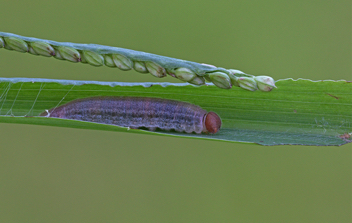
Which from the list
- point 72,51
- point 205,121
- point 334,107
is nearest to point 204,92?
point 205,121

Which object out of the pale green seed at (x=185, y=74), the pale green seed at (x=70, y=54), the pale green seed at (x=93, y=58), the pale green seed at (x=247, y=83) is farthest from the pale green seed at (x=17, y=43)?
the pale green seed at (x=247, y=83)

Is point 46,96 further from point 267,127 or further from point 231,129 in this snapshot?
point 267,127

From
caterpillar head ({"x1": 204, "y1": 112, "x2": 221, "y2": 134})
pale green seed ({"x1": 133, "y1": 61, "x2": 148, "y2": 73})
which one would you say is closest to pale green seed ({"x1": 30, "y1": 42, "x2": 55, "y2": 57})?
pale green seed ({"x1": 133, "y1": 61, "x2": 148, "y2": 73})

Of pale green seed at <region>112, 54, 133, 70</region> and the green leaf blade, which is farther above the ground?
pale green seed at <region>112, 54, 133, 70</region>

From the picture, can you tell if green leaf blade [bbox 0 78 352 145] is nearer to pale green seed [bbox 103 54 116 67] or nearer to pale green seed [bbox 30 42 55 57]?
pale green seed [bbox 30 42 55 57]

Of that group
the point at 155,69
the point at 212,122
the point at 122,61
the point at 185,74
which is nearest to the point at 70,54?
the point at 122,61

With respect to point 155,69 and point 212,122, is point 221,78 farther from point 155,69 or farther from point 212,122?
point 212,122

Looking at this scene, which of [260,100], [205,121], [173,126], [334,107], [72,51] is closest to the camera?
[72,51]
